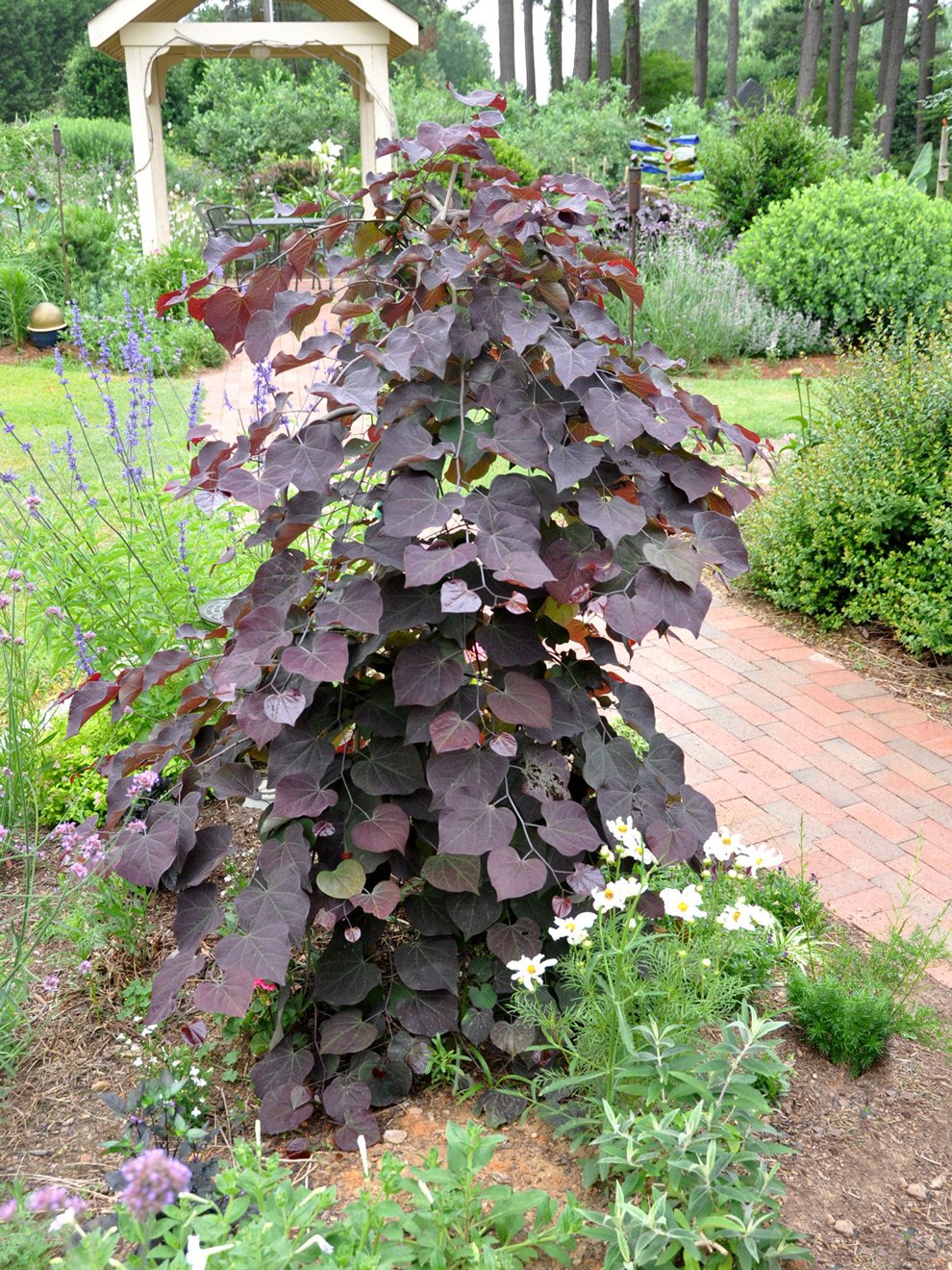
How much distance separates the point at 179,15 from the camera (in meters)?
10.6

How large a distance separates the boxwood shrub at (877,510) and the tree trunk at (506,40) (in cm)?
2466

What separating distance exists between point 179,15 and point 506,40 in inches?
704

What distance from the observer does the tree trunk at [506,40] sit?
25.4m

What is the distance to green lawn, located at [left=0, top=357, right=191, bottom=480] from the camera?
568 centimetres

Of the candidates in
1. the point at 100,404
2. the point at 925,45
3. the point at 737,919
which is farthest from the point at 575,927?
the point at 925,45

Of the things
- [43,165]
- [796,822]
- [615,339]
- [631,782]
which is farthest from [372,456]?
[43,165]

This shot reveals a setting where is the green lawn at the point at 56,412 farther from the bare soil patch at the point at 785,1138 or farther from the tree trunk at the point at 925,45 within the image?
the tree trunk at the point at 925,45

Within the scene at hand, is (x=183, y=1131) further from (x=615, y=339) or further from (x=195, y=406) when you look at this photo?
(x=195, y=406)

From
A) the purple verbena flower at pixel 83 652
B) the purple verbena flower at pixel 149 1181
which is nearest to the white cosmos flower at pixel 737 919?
the purple verbena flower at pixel 149 1181

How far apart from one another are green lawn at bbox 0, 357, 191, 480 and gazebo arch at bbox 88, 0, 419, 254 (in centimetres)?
312

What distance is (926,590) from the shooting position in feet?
12.3

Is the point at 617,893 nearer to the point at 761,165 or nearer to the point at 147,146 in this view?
the point at 761,165

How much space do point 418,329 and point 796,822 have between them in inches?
76.3

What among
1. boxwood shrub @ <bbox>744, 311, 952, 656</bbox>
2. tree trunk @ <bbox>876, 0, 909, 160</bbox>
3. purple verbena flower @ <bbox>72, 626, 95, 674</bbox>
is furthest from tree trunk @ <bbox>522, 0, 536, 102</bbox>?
purple verbena flower @ <bbox>72, 626, 95, 674</bbox>
